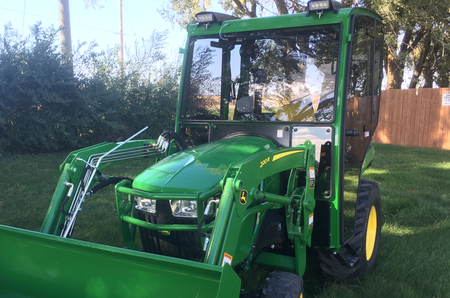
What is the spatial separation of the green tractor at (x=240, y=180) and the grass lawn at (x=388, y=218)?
0.26m

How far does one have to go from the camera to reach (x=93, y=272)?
6.63ft

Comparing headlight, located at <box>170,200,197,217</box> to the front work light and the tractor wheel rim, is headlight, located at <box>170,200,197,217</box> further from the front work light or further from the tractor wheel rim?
the tractor wheel rim

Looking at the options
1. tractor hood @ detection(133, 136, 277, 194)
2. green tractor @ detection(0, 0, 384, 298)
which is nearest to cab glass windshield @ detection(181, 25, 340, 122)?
green tractor @ detection(0, 0, 384, 298)

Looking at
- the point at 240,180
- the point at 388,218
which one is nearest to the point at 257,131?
the point at 240,180

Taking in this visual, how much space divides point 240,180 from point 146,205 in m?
0.75

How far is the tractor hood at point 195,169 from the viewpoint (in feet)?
7.63

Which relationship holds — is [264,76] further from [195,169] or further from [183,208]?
[183,208]

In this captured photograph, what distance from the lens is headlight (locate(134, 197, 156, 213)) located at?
7.86 ft

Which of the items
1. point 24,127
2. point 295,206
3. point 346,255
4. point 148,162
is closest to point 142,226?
point 295,206

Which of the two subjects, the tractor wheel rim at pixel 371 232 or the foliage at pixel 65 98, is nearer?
the tractor wheel rim at pixel 371 232

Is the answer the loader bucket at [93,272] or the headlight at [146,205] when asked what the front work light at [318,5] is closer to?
the headlight at [146,205]

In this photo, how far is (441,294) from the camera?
127 inches

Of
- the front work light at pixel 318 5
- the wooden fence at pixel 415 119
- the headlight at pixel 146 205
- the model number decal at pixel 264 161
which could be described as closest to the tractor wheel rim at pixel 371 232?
the model number decal at pixel 264 161

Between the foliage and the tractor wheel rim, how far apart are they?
7597 millimetres
